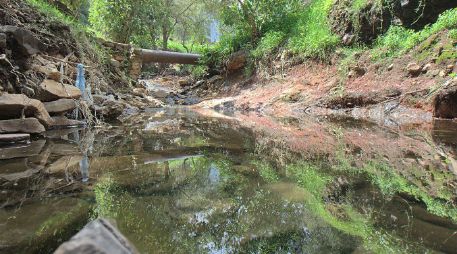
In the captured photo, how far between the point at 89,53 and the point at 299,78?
18.9 feet

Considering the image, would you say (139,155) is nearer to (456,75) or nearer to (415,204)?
(415,204)

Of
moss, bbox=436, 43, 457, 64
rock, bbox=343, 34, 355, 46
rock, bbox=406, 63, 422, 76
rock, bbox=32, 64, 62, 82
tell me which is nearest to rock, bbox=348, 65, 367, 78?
rock, bbox=406, 63, 422, 76

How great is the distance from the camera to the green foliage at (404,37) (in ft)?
23.9

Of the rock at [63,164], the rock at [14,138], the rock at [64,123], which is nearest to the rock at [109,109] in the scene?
the rock at [64,123]

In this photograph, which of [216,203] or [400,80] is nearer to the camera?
[216,203]

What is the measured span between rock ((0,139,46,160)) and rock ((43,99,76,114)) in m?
1.52

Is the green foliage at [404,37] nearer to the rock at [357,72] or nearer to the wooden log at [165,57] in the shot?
the rock at [357,72]

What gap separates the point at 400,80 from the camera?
739cm

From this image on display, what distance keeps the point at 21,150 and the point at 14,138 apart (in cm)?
56

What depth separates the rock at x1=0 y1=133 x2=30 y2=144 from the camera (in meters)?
3.72

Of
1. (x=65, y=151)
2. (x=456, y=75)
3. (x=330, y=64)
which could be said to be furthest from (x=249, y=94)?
(x=65, y=151)

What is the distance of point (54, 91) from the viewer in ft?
17.0

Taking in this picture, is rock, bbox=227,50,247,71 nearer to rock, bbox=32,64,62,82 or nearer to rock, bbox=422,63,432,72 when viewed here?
rock, bbox=422,63,432,72

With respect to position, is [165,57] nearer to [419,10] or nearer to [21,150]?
[419,10]
